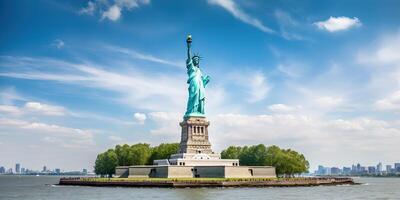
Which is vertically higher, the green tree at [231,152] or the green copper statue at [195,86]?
the green copper statue at [195,86]

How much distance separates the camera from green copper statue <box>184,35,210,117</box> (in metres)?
98.4

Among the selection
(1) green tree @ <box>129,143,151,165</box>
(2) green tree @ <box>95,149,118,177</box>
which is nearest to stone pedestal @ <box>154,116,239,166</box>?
(1) green tree @ <box>129,143,151,165</box>

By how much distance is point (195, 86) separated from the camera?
9906 cm

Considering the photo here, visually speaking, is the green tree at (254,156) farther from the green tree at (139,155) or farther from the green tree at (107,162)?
the green tree at (107,162)

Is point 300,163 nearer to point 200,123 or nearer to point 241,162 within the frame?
point 241,162

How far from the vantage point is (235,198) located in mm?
55500

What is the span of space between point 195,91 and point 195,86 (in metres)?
0.94

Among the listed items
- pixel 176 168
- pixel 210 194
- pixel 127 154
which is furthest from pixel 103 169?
pixel 210 194

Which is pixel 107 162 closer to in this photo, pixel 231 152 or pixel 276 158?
pixel 231 152

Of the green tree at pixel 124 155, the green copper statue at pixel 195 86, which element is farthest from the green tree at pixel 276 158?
the green tree at pixel 124 155

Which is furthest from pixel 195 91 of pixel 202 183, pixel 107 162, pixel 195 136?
pixel 107 162

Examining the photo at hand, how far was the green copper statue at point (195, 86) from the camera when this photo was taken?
98.4m

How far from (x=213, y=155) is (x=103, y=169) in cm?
3400

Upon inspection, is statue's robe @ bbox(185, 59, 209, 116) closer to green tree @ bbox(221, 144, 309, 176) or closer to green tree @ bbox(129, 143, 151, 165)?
green tree @ bbox(221, 144, 309, 176)
